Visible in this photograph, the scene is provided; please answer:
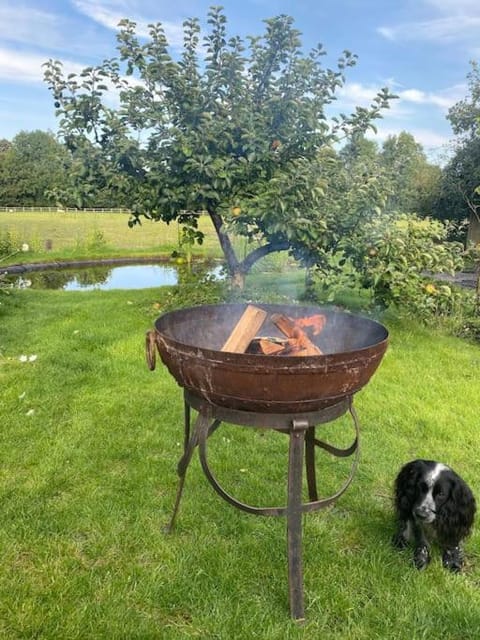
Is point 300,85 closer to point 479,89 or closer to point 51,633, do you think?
point 51,633

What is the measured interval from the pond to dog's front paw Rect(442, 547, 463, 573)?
738 cm

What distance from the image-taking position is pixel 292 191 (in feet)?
14.4

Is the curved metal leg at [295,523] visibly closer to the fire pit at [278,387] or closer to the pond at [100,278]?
the fire pit at [278,387]

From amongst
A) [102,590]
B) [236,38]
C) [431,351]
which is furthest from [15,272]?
[102,590]

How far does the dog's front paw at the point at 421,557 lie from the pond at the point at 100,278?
7.34 m

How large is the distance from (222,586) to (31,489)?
1.16m

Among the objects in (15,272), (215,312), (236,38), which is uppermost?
(236,38)

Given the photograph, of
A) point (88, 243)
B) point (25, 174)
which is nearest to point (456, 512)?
point (88, 243)

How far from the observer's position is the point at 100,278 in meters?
11.0

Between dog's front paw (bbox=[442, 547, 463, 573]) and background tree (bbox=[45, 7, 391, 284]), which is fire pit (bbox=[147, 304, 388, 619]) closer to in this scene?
dog's front paw (bbox=[442, 547, 463, 573])

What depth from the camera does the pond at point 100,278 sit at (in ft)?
31.8

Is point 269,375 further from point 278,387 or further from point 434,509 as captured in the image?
point 434,509

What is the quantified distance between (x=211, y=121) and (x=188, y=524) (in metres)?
3.53

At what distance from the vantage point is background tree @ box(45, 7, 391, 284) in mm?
4543
